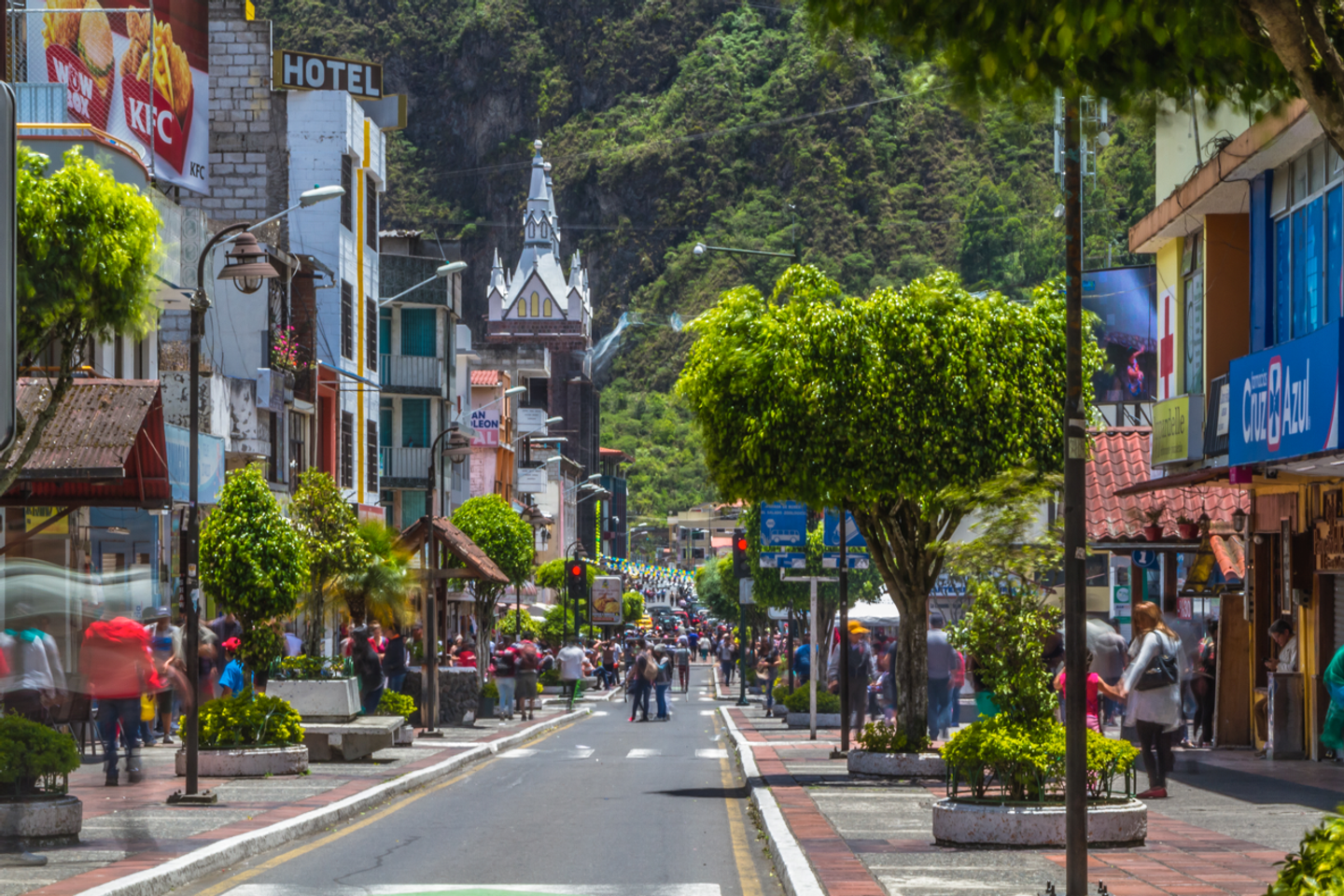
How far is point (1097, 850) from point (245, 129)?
39.5 metres

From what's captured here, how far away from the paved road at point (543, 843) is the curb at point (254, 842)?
0.45ft

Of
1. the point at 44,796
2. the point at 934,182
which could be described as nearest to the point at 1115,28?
the point at 44,796

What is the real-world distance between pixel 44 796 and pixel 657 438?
572 feet

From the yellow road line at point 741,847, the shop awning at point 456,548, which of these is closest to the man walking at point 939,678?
the yellow road line at point 741,847

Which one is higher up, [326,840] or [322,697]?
[322,697]

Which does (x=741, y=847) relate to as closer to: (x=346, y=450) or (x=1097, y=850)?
(x=1097, y=850)

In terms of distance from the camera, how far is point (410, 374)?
187 ft

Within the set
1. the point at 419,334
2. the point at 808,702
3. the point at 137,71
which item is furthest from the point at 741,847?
the point at 419,334

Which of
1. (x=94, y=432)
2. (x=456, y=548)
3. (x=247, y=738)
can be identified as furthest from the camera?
(x=456, y=548)

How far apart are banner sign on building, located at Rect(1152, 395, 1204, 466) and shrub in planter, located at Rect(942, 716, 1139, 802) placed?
9.58 metres

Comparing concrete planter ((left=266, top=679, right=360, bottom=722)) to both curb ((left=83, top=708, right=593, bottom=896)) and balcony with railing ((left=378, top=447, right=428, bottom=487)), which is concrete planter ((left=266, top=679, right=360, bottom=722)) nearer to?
curb ((left=83, top=708, right=593, bottom=896))

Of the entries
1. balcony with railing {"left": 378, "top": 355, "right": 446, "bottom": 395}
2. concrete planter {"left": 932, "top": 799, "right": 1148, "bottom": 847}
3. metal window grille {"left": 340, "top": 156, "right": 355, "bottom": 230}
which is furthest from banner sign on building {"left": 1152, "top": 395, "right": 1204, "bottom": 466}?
balcony with railing {"left": 378, "top": 355, "right": 446, "bottom": 395}

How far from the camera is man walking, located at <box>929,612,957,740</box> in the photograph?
24.3 m

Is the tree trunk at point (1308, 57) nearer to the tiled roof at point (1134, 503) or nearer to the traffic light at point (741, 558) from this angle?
the tiled roof at point (1134, 503)
